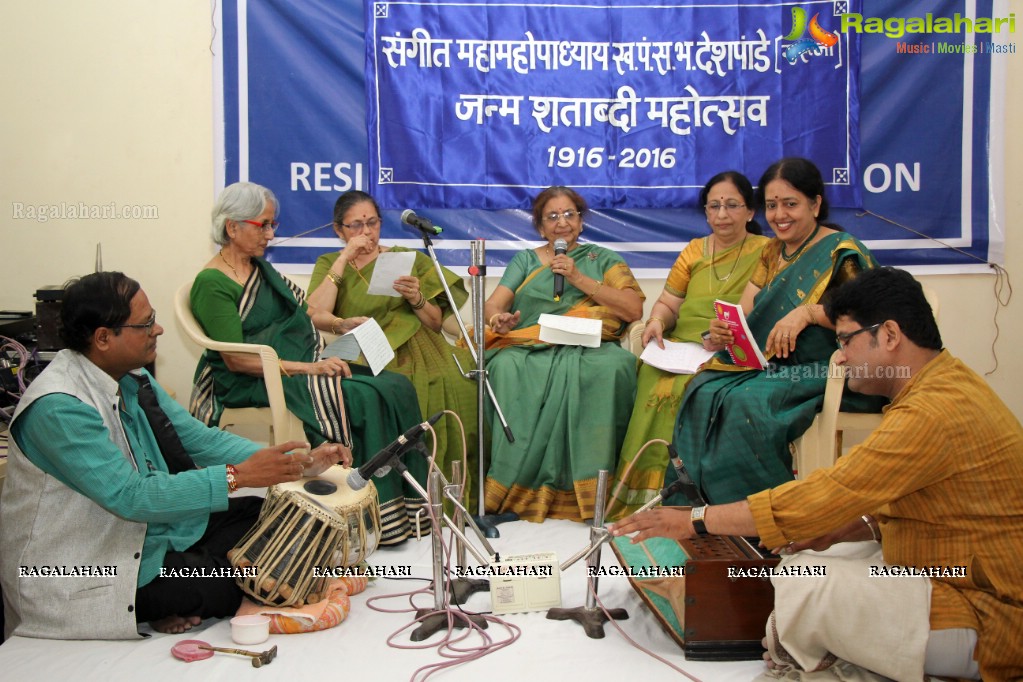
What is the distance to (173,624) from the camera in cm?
262

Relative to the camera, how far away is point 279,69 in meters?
4.78

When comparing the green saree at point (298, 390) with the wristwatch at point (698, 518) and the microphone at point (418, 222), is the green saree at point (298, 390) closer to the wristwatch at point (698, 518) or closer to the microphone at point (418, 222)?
the microphone at point (418, 222)

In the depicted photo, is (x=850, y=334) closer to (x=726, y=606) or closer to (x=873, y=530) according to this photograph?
(x=873, y=530)

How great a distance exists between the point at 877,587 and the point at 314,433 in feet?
7.33

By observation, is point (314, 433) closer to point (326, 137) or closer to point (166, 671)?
point (166, 671)

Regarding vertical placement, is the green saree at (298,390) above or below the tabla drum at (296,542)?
above

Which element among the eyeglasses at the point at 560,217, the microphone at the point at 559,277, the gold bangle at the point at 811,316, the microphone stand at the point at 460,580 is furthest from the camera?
the eyeglasses at the point at 560,217

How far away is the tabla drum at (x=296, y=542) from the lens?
2.65m

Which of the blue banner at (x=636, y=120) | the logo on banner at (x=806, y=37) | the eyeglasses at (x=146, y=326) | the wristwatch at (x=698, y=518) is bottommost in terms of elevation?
the wristwatch at (x=698, y=518)

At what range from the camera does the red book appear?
3598 mm

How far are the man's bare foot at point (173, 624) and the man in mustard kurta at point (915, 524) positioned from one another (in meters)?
1.29

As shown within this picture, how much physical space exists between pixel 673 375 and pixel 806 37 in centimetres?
207

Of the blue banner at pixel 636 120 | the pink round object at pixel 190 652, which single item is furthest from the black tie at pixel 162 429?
the blue banner at pixel 636 120

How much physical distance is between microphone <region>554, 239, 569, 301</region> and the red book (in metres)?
0.77
